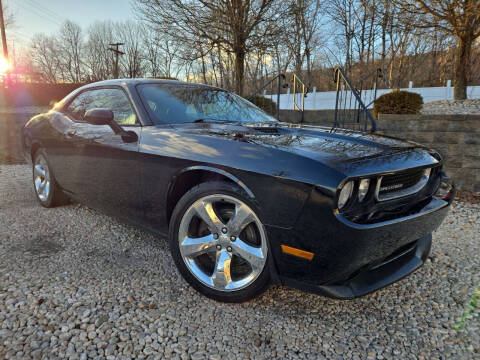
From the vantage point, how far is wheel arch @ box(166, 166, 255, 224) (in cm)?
187

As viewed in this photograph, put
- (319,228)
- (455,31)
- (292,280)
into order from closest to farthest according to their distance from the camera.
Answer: (319,228) < (292,280) < (455,31)

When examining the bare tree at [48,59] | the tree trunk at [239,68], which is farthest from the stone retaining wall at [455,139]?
the bare tree at [48,59]

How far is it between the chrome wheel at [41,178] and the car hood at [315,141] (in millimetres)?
2253

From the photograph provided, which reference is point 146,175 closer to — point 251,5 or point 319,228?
point 319,228

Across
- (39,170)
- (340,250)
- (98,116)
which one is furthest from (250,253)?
(39,170)

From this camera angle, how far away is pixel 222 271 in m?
1.91

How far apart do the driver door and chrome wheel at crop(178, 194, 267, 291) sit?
596mm

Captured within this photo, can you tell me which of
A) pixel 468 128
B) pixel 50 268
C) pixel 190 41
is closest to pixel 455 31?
pixel 468 128

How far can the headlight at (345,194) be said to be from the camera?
1535 mm

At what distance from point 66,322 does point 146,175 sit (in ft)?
3.36

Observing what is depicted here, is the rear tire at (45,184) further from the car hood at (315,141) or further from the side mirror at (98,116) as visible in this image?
the car hood at (315,141)

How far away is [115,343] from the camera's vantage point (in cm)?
161

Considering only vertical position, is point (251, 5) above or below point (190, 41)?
above

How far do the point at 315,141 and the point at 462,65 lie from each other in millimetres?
11688
